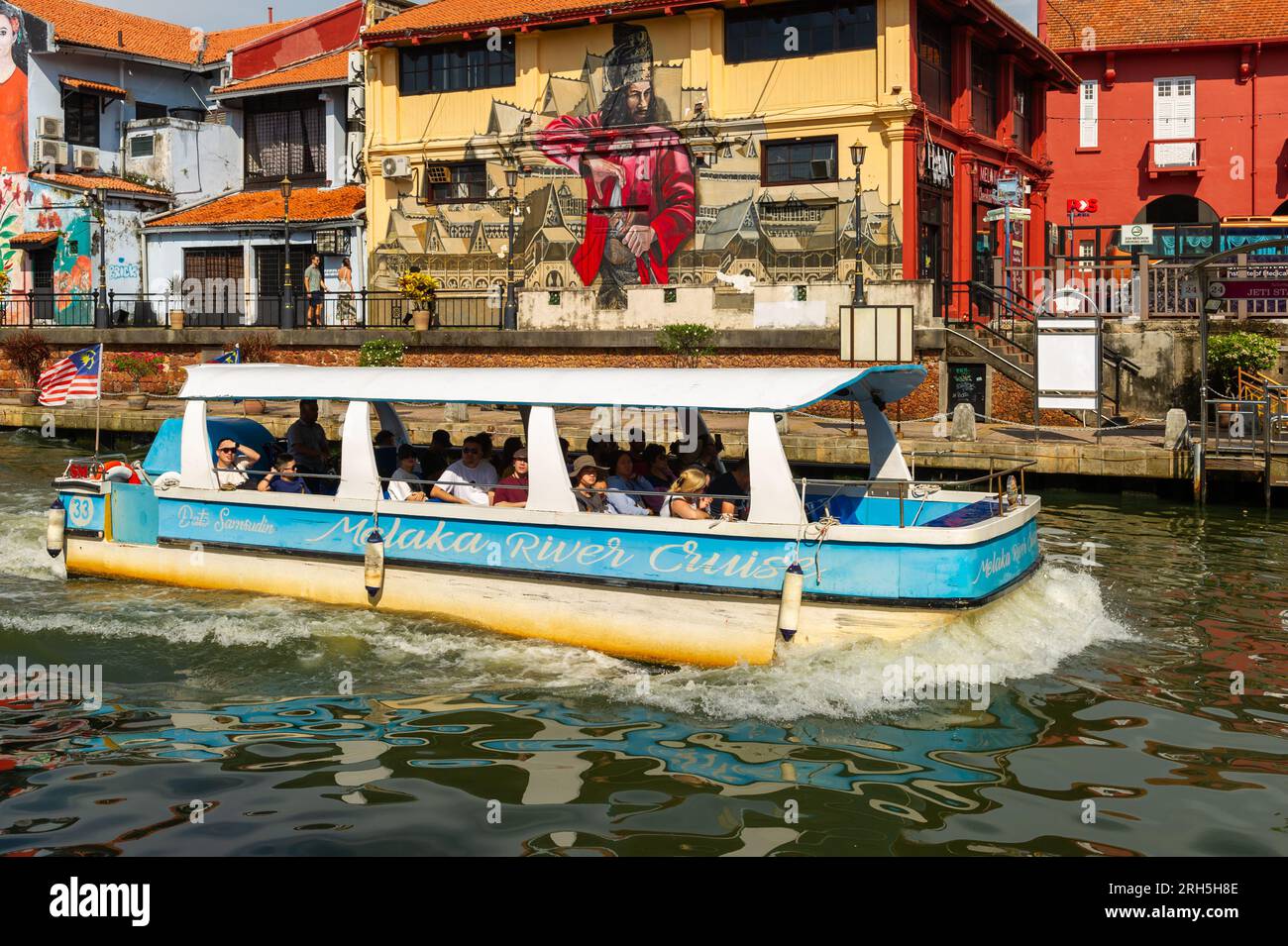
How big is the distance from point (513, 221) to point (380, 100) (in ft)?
18.4

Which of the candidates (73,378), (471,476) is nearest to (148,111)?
(73,378)

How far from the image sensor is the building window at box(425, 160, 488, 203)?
3519 centimetres

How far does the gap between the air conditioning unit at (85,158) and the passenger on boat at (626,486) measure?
37408 millimetres

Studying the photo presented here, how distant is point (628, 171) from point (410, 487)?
2125 cm

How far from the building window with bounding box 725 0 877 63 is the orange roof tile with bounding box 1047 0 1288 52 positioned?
15.6 meters

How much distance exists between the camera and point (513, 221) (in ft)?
114

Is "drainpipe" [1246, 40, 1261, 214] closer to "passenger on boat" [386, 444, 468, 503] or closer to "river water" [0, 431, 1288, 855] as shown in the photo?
"river water" [0, 431, 1288, 855]

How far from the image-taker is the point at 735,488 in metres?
12.5

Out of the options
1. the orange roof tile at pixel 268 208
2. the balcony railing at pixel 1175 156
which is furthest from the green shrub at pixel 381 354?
the balcony railing at pixel 1175 156

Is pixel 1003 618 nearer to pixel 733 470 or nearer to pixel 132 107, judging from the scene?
pixel 733 470

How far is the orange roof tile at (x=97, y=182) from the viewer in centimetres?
4253

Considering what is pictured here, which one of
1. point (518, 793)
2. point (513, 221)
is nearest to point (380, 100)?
point (513, 221)

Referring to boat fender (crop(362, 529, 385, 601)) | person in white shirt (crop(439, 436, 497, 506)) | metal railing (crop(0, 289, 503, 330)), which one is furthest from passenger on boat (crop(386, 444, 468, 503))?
metal railing (crop(0, 289, 503, 330))
